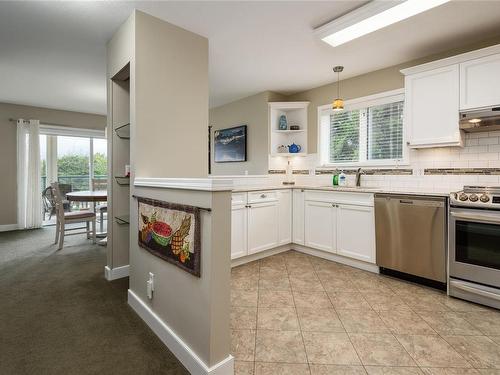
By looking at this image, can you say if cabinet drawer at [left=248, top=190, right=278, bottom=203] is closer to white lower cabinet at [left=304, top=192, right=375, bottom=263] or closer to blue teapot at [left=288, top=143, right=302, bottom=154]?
white lower cabinet at [left=304, top=192, right=375, bottom=263]

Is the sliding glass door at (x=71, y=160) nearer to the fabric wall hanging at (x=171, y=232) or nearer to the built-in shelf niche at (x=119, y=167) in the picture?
the built-in shelf niche at (x=119, y=167)

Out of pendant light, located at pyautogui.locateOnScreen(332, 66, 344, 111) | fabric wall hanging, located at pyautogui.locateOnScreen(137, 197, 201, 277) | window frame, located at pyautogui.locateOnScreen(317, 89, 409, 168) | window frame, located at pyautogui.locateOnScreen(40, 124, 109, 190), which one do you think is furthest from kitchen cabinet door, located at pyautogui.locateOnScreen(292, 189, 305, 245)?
window frame, located at pyautogui.locateOnScreen(40, 124, 109, 190)

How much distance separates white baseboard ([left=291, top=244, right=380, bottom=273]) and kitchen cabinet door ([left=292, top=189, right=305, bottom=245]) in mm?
146

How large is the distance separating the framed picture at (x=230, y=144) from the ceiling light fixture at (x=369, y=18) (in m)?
2.46

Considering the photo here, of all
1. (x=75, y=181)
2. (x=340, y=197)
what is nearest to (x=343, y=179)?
(x=340, y=197)

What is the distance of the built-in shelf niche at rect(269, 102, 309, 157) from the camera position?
4.36 metres

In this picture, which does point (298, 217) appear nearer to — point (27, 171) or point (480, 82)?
point (480, 82)

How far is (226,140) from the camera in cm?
521

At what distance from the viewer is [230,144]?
16.8ft

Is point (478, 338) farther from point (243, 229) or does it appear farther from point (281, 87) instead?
point (281, 87)

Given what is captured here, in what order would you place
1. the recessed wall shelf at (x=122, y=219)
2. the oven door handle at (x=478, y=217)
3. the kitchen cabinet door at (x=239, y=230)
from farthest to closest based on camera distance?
the kitchen cabinet door at (x=239, y=230) < the recessed wall shelf at (x=122, y=219) < the oven door handle at (x=478, y=217)

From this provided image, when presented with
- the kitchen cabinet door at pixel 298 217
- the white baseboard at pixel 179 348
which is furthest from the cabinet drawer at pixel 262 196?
the white baseboard at pixel 179 348

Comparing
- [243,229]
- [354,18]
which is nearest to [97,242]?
[243,229]

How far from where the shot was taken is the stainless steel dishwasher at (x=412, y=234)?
2.55m
